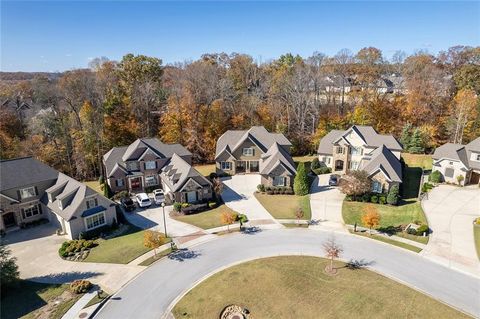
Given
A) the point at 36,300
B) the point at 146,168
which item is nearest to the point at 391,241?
the point at 36,300

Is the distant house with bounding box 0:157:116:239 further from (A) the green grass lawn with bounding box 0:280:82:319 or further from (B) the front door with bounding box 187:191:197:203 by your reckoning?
(B) the front door with bounding box 187:191:197:203

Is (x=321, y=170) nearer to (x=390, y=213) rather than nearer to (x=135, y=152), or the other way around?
(x=390, y=213)

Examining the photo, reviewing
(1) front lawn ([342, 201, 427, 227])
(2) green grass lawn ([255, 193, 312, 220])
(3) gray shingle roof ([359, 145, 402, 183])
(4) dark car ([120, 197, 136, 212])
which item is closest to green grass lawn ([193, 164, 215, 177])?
(2) green grass lawn ([255, 193, 312, 220])

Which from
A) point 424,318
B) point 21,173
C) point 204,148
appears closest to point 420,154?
point 204,148

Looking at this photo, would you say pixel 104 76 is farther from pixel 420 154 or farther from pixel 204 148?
pixel 420 154

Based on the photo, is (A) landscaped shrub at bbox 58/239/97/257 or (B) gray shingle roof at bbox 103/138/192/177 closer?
(A) landscaped shrub at bbox 58/239/97/257

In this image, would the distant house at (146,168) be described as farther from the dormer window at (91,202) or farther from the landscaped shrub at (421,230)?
the landscaped shrub at (421,230)
